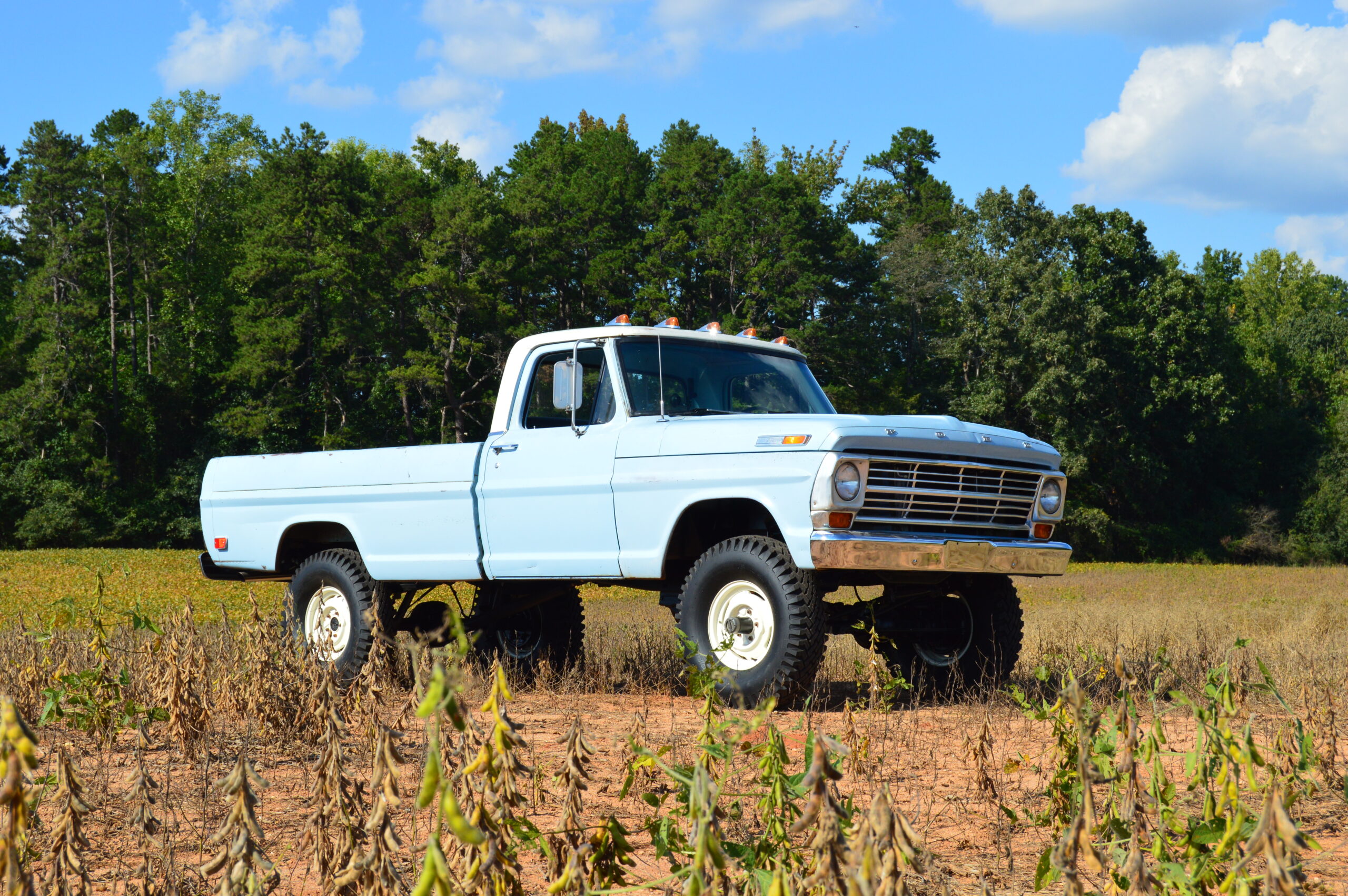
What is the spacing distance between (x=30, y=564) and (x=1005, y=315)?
115 ft

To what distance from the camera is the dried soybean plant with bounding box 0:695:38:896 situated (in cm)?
178

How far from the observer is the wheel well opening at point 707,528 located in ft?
24.4

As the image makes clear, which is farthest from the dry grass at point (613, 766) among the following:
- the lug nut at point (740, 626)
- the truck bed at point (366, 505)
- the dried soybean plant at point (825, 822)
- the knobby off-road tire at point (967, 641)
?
the truck bed at point (366, 505)

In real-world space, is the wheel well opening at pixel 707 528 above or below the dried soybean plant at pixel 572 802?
above

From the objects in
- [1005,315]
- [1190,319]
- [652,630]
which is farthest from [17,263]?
[652,630]

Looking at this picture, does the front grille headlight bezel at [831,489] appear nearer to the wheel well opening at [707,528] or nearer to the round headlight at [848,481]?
the round headlight at [848,481]

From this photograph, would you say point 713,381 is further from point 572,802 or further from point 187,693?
point 572,802

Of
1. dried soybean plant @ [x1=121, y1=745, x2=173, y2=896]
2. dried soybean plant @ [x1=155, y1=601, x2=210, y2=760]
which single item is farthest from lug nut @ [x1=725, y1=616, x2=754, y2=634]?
dried soybean plant @ [x1=121, y1=745, x2=173, y2=896]

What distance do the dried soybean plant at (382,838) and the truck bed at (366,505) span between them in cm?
607

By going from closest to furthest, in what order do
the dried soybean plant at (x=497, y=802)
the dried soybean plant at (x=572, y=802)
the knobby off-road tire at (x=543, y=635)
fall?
1. the dried soybean plant at (x=497, y=802)
2. the dried soybean plant at (x=572, y=802)
3. the knobby off-road tire at (x=543, y=635)

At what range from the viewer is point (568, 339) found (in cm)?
839

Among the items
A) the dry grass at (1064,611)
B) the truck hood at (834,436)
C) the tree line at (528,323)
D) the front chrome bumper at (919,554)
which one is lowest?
the dry grass at (1064,611)

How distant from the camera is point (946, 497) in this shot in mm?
7438

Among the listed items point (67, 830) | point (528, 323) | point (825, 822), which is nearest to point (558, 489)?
point (67, 830)
